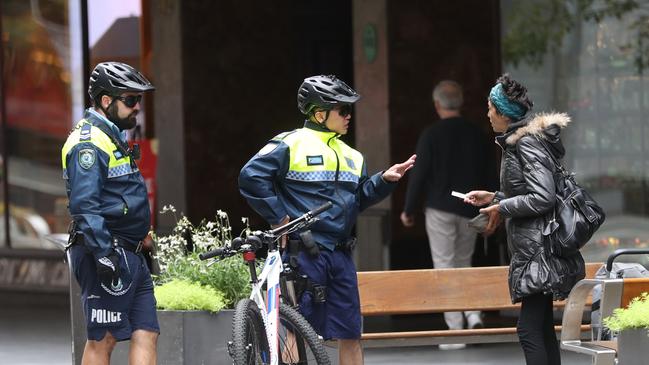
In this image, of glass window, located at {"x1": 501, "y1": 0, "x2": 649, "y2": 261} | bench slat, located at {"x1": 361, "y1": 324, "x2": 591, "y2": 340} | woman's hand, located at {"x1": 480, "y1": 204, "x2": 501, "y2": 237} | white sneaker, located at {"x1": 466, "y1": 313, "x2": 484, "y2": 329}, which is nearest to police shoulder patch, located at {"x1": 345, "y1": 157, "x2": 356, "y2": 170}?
woman's hand, located at {"x1": 480, "y1": 204, "x2": 501, "y2": 237}

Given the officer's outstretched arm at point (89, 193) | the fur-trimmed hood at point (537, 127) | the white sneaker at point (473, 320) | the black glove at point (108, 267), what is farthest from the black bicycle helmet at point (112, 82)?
the white sneaker at point (473, 320)

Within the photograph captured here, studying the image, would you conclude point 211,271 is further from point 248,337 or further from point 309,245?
point 248,337

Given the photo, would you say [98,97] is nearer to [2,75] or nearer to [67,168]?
[67,168]

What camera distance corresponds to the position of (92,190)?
692 centimetres

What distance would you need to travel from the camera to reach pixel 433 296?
909cm

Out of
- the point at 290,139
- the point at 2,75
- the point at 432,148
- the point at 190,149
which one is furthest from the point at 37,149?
the point at 290,139

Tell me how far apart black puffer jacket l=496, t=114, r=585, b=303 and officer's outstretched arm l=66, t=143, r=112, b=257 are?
6.34 ft

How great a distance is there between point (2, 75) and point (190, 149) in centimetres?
256

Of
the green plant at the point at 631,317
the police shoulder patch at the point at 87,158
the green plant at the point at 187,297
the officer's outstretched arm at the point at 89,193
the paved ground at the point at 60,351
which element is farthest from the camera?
the paved ground at the point at 60,351

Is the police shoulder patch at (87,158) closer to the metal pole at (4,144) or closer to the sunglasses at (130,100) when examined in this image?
the sunglasses at (130,100)

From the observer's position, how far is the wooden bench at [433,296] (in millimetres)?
9016

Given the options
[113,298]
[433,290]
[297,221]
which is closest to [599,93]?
[433,290]

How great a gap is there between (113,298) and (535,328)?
6.75 ft

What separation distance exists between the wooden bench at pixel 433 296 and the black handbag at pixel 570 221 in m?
1.72
